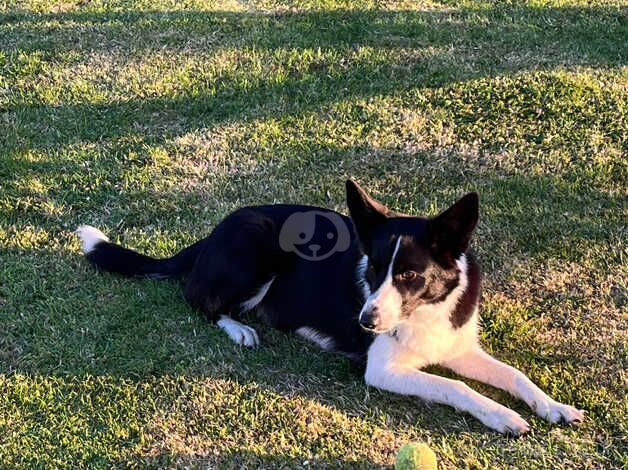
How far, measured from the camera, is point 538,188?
16.1 ft

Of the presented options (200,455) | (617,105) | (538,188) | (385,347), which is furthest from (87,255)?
(617,105)

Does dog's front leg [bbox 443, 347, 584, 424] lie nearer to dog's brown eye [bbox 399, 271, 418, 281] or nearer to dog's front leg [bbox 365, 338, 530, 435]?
dog's front leg [bbox 365, 338, 530, 435]

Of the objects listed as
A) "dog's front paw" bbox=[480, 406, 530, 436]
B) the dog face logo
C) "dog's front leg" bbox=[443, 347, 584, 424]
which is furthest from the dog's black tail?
"dog's front paw" bbox=[480, 406, 530, 436]

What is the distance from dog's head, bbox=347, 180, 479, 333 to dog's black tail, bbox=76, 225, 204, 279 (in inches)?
48.0

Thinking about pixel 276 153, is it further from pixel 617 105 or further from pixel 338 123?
pixel 617 105

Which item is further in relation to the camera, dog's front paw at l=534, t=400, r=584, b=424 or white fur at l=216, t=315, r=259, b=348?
white fur at l=216, t=315, r=259, b=348

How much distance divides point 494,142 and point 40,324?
3.46m

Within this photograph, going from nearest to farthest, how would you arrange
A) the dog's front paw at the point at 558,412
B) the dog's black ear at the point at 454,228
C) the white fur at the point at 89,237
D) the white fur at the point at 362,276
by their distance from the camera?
the dog's black ear at the point at 454,228, the dog's front paw at the point at 558,412, the white fur at the point at 362,276, the white fur at the point at 89,237

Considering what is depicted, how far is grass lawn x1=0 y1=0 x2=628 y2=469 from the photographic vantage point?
3205 mm

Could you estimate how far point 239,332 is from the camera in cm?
376

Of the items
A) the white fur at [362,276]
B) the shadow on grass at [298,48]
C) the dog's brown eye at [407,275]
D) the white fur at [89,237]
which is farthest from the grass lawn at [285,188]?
the dog's brown eye at [407,275]

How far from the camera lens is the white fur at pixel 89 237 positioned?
4.26 meters

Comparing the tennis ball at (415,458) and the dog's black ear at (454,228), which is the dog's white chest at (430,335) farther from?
the tennis ball at (415,458)

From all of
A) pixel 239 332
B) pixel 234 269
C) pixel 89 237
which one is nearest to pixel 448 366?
pixel 239 332
